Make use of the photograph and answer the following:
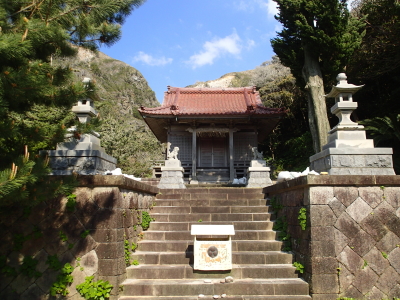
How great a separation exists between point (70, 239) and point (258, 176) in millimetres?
6339

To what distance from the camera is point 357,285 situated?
405 centimetres

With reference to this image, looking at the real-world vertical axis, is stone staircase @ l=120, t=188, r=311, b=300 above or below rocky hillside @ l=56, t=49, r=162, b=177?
below

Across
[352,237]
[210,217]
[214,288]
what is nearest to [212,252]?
[214,288]

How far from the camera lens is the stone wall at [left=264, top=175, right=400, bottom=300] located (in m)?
4.05

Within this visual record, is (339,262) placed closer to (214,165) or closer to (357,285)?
(357,285)

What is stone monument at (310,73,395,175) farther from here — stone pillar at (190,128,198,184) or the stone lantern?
stone pillar at (190,128,198,184)

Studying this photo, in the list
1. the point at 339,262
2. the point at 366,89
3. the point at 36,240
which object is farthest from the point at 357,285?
the point at 366,89

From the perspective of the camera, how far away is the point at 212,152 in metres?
14.7

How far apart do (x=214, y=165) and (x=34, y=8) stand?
1178 cm

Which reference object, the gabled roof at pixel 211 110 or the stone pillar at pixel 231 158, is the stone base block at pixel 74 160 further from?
the stone pillar at pixel 231 158

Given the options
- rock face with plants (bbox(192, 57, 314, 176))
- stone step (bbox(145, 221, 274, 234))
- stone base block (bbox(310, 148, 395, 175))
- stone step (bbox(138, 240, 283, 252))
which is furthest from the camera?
rock face with plants (bbox(192, 57, 314, 176))

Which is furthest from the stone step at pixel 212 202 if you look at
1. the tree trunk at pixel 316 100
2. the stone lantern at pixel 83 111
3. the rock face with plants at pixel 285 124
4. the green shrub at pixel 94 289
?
the rock face with plants at pixel 285 124

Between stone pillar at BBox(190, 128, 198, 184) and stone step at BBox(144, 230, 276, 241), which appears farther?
stone pillar at BBox(190, 128, 198, 184)

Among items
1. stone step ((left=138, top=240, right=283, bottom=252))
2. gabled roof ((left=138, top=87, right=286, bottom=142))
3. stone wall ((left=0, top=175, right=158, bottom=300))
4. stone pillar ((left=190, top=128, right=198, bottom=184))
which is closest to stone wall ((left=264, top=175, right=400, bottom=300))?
stone step ((left=138, top=240, right=283, bottom=252))
